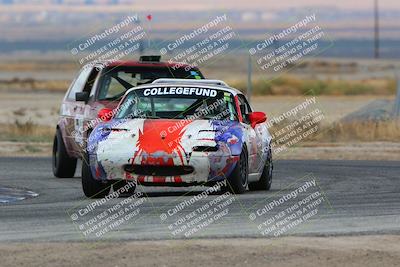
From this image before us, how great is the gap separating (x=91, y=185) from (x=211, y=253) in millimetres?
5323

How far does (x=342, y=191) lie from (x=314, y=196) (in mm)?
Answer: 1081

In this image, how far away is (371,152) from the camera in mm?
28312

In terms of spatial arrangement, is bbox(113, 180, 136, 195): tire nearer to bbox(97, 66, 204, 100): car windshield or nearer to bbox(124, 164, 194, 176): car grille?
bbox(124, 164, 194, 176): car grille

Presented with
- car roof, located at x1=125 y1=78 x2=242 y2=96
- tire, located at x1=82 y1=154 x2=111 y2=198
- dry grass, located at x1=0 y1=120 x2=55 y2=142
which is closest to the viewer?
tire, located at x1=82 y1=154 x2=111 y2=198

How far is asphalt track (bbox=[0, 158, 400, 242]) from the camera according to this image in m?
12.7

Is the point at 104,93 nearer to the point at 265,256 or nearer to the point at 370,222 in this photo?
the point at 370,222

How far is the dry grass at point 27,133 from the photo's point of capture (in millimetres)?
31934

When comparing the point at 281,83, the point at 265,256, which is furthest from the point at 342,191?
the point at 281,83

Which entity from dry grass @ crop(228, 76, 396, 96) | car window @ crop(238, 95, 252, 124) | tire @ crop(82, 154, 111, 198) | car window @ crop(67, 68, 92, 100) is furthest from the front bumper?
dry grass @ crop(228, 76, 396, 96)

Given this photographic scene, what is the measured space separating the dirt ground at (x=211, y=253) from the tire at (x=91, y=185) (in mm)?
4394

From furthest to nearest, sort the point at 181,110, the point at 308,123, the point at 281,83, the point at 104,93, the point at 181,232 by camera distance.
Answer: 1. the point at 281,83
2. the point at 308,123
3. the point at 104,93
4. the point at 181,110
5. the point at 181,232

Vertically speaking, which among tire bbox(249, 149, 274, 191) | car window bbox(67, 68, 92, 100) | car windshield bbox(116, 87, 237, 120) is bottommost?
tire bbox(249, 149, 274, 191)

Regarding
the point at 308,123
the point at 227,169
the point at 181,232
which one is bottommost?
the point at 308,123

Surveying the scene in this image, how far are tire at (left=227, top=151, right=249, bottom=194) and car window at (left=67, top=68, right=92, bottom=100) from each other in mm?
4985
